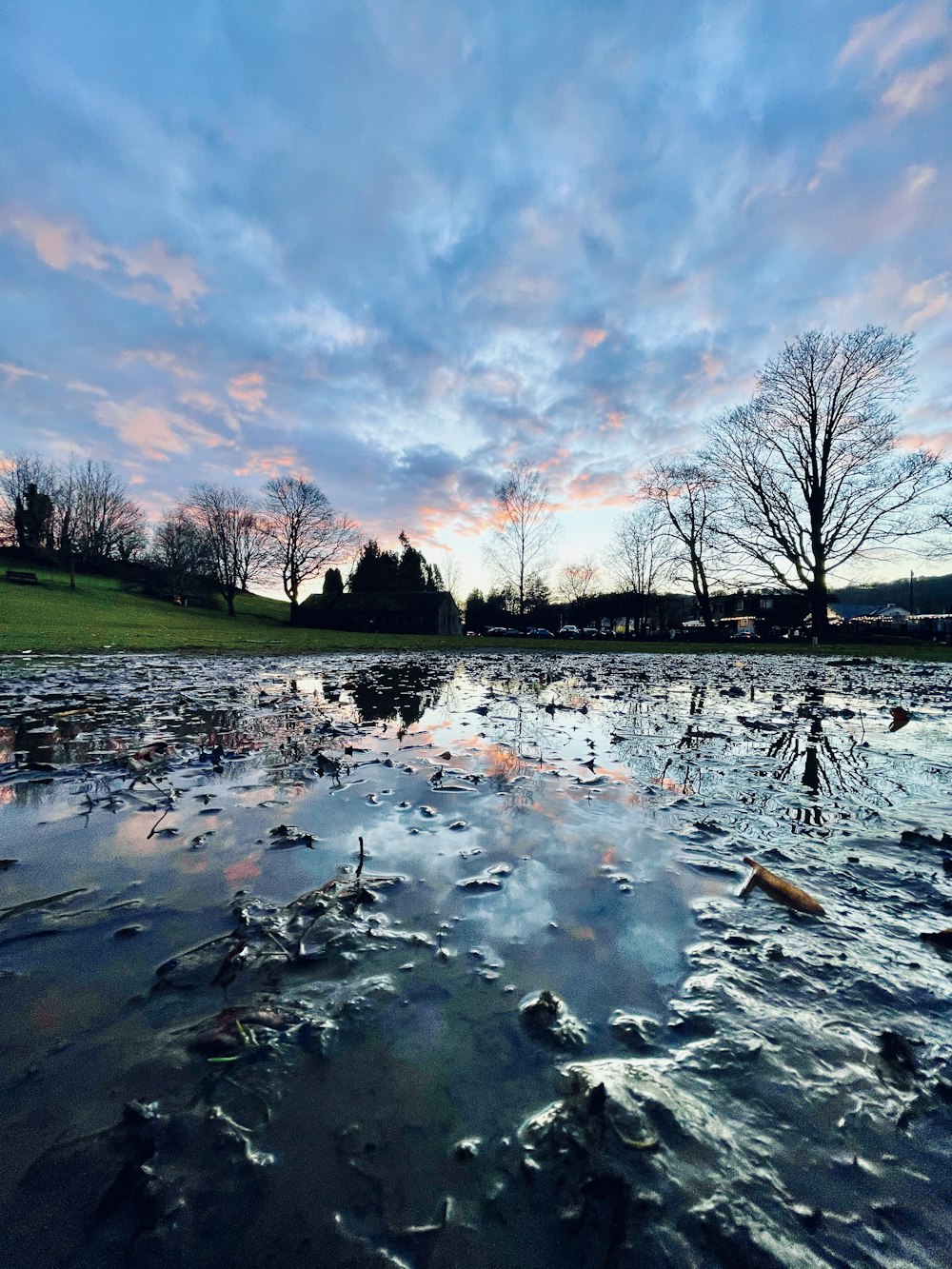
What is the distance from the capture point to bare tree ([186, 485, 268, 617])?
59.3m

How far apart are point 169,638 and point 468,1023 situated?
916 inches

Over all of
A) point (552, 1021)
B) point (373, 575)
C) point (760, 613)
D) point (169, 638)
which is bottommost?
point (552, 1021)

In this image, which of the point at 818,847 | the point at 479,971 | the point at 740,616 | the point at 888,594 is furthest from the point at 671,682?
the point at 888,594

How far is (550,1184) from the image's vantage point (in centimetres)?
98

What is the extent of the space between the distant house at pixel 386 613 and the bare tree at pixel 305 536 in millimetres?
4548

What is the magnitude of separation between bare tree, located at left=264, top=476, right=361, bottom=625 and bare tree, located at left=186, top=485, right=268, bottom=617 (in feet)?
6.90

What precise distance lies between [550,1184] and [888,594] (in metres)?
130

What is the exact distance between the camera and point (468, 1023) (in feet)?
4.48

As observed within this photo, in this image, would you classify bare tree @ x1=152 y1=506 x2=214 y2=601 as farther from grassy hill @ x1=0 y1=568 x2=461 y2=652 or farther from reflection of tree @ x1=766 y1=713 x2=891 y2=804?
reflection of tree @ x1=766 y1=713 x2=891 y2=804

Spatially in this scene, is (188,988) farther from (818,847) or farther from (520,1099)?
(818,847)

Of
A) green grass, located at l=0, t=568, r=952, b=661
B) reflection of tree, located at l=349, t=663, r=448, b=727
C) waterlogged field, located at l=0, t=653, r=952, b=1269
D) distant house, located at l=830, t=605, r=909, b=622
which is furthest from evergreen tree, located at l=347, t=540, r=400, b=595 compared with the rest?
distant house, located at l=830, t=605, r=909, b=622

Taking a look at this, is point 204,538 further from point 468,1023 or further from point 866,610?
point 866,610

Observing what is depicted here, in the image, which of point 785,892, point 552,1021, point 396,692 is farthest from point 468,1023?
point 396,692

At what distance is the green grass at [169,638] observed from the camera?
17.3 metres
